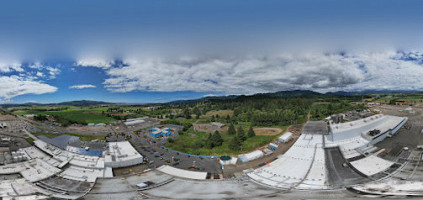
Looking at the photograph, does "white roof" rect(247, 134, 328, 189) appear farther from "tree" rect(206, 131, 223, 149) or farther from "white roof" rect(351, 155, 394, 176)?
"tree" rect(206, 131, 223, 149)

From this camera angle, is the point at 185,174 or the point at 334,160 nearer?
the point at 334,160

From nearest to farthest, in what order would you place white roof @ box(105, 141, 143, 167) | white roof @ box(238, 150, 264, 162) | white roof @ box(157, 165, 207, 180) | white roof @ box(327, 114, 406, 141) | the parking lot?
white roof @ box(157, 165, 207, 180) < white roof @ box(327, 114, 406, 141) < white roof @ box(238, 150, 264, 162) < white roof @ box(105, 141, 143, 167) < the parking lot

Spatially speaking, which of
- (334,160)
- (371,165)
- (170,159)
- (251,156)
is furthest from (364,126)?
(170,159)

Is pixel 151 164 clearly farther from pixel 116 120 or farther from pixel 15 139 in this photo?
pixel 116 120

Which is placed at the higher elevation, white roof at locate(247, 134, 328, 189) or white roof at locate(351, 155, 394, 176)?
white roof at locate(351, 155, 394, 176)

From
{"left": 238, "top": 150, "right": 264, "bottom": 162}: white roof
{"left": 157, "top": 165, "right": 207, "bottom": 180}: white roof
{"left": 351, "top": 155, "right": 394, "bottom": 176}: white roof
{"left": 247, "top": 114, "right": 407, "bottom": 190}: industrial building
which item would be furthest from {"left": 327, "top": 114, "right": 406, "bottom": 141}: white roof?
{"left": 157, "top": 165, "right": 207, "bottom": 180}: white roof

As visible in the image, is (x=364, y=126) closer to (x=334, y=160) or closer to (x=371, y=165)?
(x=371, y=165)

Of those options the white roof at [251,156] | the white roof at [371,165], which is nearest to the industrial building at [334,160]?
the white roof at [371,165]

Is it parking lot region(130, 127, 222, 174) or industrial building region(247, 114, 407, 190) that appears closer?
industrial building region(247, 114, 407, 190)

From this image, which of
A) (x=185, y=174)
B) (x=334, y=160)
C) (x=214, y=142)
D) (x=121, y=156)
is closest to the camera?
(x=334, y=160)
